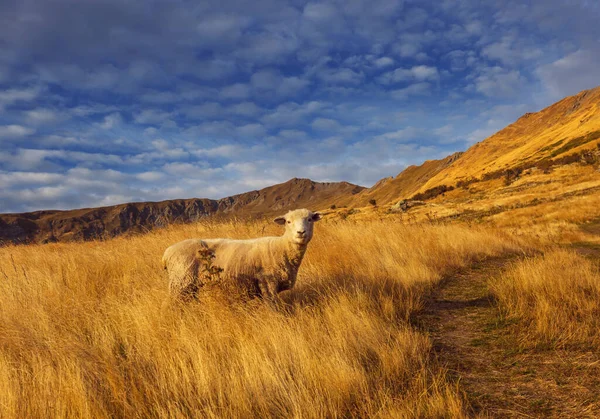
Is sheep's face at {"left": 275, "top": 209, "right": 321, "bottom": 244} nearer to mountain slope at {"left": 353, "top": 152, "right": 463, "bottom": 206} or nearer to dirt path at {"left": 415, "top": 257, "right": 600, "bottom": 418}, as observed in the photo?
dirt path at {"left": 415, "top": 257, "right": 600, "bottom": 418}

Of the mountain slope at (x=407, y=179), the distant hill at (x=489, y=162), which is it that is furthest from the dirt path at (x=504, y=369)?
the mountain slope at (x=407, y=179)

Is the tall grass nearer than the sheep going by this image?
Yes

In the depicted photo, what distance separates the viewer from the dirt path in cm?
272

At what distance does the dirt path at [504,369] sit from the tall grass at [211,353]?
273 mm

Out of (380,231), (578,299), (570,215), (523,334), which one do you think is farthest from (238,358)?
(570,215)

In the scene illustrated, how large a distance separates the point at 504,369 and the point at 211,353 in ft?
10.1

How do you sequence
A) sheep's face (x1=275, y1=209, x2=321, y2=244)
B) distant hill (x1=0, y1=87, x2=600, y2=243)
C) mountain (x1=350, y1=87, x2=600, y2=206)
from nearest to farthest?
sheep's face (x1=275, y1=209, x2=321, y2=244) < distant hill (x1=0, y1=87, x2=600, y2=243) < mountain (x1=350, y1=87, x2=600, y2=206)

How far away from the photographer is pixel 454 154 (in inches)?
6235

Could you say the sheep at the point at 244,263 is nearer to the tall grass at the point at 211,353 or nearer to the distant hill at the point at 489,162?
the tall grass at the point at 211,353

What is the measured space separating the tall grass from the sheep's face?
3.27 ft

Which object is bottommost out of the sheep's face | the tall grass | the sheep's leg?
the tall grass

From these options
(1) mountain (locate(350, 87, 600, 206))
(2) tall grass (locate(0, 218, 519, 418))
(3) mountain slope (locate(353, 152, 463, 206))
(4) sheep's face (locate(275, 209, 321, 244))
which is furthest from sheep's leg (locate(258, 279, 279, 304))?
(3) mountain slope (locate(353, 152, 463, 206))

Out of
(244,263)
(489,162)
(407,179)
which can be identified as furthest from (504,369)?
(407,179)

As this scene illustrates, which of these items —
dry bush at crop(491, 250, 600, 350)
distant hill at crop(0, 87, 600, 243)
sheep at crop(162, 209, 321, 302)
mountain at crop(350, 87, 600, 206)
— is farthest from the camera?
mountain at crop(350, 87, 600, 206)
